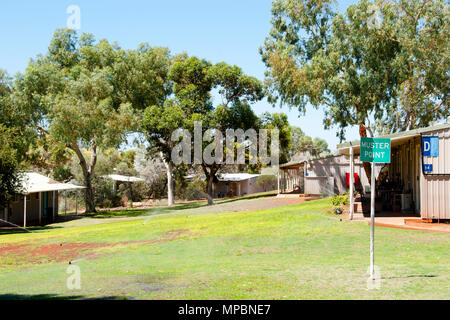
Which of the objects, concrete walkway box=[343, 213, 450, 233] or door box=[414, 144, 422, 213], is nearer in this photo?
concrete walkway box=[343, 213, 450, 233]

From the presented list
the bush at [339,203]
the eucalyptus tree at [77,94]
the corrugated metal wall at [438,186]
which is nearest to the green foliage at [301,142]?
the eucalyptus tree at [77,94]

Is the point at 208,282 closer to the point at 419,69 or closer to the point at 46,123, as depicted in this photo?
the point at 419,69

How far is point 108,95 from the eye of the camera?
3694cm

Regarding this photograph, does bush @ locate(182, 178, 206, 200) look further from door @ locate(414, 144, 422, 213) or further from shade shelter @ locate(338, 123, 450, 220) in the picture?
door @ locate(414, 144, 422, 213)

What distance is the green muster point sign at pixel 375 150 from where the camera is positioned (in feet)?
25.5

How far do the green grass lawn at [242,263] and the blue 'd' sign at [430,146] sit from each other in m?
2.84

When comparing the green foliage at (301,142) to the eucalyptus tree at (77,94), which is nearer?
the eucalyptus tree at (77,94)

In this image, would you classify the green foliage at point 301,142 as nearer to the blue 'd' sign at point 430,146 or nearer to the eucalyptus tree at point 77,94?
the eucalyptus tree at point 77,94

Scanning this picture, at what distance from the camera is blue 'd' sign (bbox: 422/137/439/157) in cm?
1476

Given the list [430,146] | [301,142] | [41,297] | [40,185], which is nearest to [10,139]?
[40,185]

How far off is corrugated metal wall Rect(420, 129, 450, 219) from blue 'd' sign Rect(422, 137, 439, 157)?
101mm

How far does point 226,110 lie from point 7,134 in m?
17.1

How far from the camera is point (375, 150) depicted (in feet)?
25.8

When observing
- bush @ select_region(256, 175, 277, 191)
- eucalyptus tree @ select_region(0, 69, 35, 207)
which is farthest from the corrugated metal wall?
bush @ select_region(256, 175, 277, 191)
